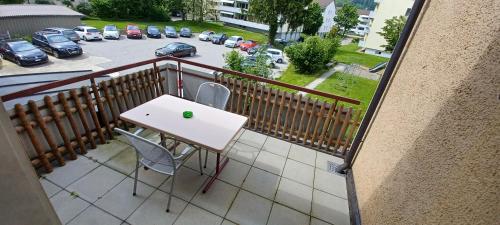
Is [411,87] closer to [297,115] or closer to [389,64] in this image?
[389,64]

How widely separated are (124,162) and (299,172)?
2.42 meters

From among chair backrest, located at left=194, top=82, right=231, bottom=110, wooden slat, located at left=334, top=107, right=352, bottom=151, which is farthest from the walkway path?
chair backrest, located at left=194, top=82, right=231, bottom=110

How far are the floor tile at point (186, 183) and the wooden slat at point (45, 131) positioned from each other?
1361mm

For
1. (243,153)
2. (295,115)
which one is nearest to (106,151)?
(243,153)

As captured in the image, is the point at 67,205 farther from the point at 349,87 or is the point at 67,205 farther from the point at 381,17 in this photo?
the point at 381,17

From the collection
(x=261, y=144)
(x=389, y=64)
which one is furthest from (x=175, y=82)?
(x=389, y=64)

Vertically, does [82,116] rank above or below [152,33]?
above

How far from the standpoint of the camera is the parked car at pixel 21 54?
12102mm

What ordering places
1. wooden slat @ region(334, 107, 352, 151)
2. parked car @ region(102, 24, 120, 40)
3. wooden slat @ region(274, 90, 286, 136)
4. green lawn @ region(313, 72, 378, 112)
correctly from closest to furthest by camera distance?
1. wooden slat @ region(334, 107, 352, 151)
2. wooden slat @ region(274, 90, 286, 136)
3. green lawn @ region(313, 72, 378, 112)
4. parked car @ region(102, 24, 120, 40)

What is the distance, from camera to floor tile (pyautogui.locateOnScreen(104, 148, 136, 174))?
2949 mm

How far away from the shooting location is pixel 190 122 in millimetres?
2662

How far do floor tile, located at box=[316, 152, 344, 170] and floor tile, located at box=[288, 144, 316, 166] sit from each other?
65 mm

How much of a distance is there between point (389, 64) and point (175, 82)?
376 cm

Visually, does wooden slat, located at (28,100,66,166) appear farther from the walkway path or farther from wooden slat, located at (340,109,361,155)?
the walkway path
